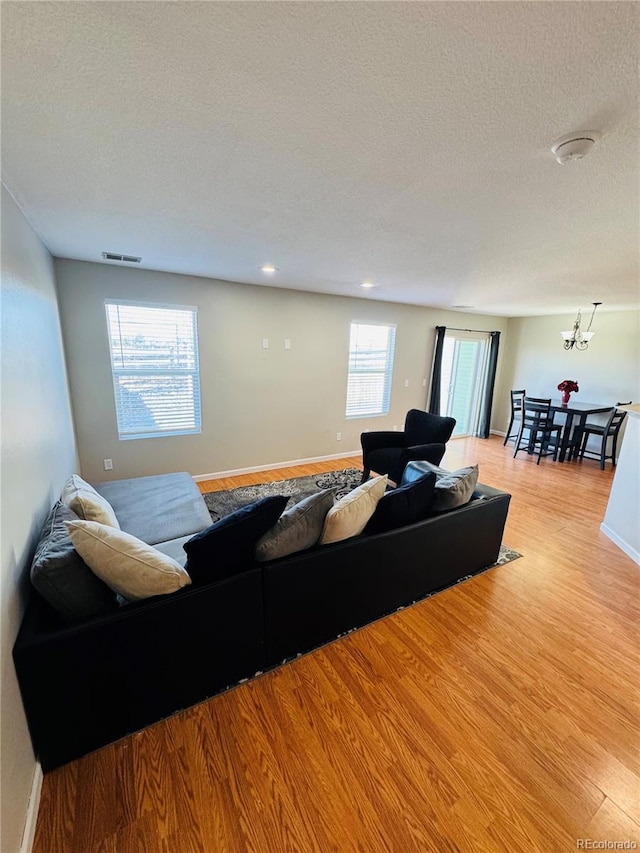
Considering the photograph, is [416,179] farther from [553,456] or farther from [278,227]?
[553,456]

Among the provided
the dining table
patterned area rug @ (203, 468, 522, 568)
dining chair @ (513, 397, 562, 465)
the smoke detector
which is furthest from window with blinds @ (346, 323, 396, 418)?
the smoke detector

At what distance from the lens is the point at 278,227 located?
2.13 m

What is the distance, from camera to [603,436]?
511 centimetres

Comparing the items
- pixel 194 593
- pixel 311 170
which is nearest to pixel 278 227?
pixel 311 170

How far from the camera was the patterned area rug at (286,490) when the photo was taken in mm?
3493

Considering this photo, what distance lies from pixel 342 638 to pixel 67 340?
3462 mm

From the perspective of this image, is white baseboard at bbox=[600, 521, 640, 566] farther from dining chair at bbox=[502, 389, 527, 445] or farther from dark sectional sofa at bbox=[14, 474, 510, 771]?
dining chair at bbox=[502, 389, 527, 445]

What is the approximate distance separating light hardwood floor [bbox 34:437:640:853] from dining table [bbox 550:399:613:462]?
3.80 meters

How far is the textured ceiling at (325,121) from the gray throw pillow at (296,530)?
1502 mm

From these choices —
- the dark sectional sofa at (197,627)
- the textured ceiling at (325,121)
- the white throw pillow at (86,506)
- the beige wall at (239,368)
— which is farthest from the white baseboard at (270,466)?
the textured ceiling at (325,121)

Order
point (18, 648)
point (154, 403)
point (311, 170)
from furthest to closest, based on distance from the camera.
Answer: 1. point (154, 403)
2. point (311, 170)
3. point (18, 648)

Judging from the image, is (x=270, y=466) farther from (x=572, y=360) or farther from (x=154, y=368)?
(x=572, y=360)

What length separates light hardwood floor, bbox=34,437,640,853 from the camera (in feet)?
3.74

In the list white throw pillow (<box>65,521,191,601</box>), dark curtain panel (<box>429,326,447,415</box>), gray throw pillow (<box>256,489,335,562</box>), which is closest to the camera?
white throw pillow (<box>65,521,191,601</box>)
